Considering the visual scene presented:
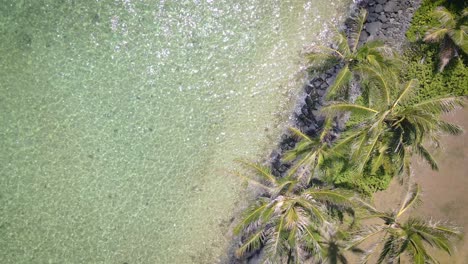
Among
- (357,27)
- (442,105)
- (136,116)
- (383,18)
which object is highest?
(357,27)

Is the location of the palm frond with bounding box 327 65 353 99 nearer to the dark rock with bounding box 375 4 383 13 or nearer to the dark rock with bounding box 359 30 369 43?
the dark rock with bounding box 359 30 369 43

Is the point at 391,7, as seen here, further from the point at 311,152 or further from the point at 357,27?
the point at 311,152

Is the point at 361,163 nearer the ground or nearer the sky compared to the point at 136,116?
nearer the ground

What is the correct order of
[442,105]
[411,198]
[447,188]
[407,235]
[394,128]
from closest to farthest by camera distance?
[442,105] < [407,235] < [394,128] < [411,198] < [447,188]

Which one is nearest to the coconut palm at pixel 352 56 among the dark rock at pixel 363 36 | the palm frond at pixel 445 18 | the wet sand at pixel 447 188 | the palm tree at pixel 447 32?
the dark rock at pixel 363 36

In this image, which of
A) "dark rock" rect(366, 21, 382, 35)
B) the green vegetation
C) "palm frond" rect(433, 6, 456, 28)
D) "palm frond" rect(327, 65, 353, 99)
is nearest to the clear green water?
"dark rock" rect(366, 21, 382, 35)

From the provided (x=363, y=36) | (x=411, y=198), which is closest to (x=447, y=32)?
(x=363, y=36)

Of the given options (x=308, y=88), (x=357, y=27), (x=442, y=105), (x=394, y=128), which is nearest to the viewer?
(x=442, y=105)

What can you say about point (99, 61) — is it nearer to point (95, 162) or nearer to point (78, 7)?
point (78, 7)
